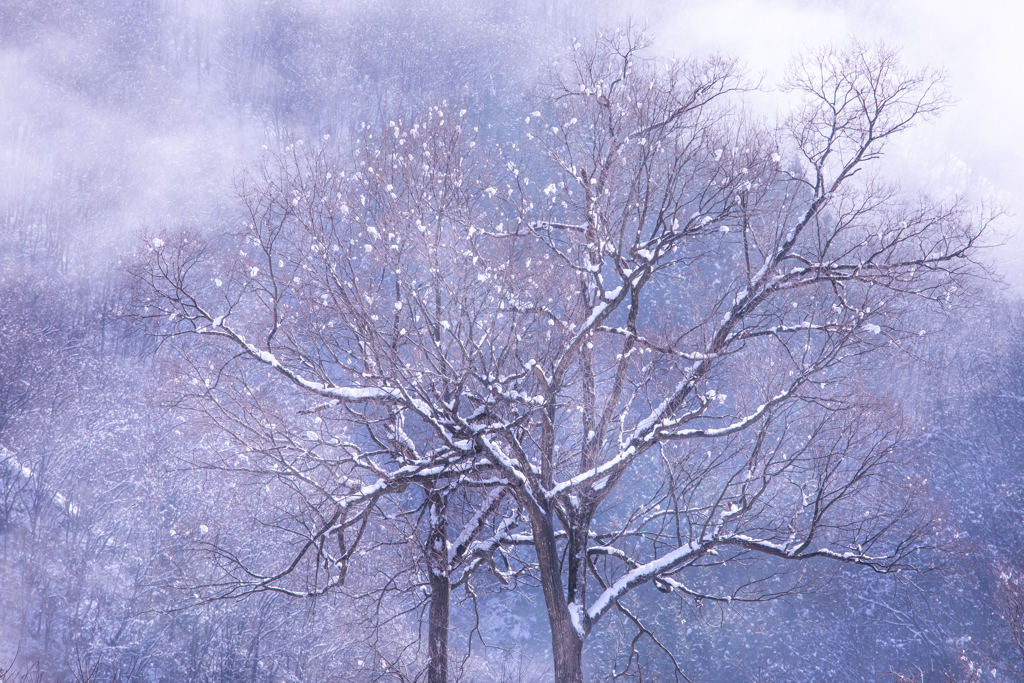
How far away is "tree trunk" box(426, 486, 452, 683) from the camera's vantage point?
28.0 feet

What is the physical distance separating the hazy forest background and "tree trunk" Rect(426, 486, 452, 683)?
1.99 ft

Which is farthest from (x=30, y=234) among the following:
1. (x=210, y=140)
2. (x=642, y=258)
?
(x=642, y=258)

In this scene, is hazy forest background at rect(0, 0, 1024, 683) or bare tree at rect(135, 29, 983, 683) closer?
bare tree at rect(135, 29, 983, 683)

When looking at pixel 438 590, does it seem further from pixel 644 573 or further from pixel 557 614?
pixel 644 573

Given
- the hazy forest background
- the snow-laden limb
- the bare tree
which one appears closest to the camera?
the bare tree

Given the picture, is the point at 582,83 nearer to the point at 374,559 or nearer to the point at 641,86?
the point at 641,86

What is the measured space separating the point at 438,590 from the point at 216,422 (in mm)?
3820

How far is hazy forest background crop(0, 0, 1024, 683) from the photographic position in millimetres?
23234

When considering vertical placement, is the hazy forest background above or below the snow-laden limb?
A: above

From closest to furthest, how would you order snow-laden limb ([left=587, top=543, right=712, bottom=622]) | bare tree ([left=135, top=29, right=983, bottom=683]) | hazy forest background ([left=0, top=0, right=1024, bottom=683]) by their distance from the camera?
bare tree ([left=135, top=29, right=983, bottom=683]), snow-laden limb ([left=587, top=543, right=712, bottom=622]), hazy forest background ([left=0, top=0, right=1024, bottom=683])

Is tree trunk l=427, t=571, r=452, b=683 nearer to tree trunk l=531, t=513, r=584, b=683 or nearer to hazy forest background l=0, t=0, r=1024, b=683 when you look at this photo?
hazy forest background l=0, t=0, r=1024, b=683

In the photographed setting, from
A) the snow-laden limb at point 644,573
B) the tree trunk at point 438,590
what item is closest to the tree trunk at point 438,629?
the tree trunk at point 438,590

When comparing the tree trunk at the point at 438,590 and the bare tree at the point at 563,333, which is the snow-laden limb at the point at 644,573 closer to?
the bare tree at the point at 563,333

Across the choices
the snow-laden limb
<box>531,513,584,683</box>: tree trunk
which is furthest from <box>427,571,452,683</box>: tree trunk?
the snow-laden limb
